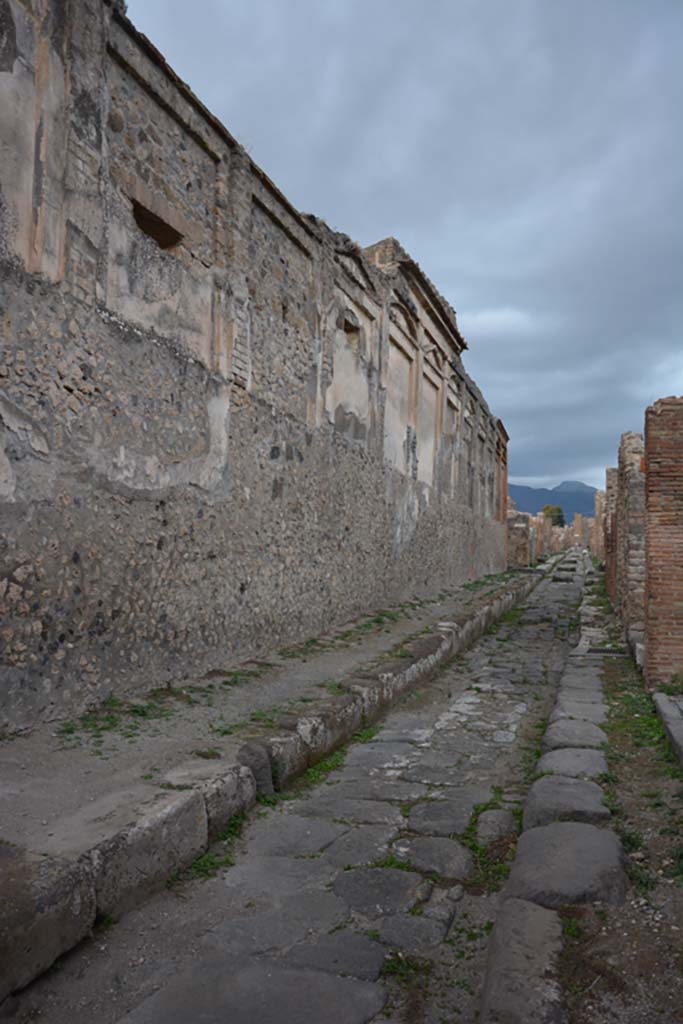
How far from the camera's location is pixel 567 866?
2.75 metres

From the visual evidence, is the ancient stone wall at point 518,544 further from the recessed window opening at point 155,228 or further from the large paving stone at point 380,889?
the large paving stone at point 380,889

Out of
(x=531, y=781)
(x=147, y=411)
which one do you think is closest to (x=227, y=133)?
(x=147, y=411)

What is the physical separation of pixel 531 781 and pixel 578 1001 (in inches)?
85.1

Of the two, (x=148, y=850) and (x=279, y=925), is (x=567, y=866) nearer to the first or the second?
(x=279, y=925)

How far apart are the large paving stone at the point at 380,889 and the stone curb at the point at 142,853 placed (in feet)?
2.07

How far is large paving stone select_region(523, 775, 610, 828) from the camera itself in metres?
3.35

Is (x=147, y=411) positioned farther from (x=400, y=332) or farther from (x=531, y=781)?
(x=400, y=332)

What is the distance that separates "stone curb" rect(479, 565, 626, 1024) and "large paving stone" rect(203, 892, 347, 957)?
0.60 meters

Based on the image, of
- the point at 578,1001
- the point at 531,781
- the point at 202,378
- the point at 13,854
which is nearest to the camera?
the point at 578,1001

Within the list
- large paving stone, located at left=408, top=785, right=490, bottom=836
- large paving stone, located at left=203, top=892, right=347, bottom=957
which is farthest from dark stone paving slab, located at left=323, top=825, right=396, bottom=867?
large paving stone, located at left=203, top=892, right=347, bottom=957

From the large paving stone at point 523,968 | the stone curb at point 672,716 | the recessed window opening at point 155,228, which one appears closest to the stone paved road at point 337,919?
the large paving stone at point 523,968

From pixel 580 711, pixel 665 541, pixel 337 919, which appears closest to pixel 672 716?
pixel 580 711

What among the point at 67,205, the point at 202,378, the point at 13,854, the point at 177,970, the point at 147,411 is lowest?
the point at 177,970

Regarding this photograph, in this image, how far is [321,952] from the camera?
240 centimetres
